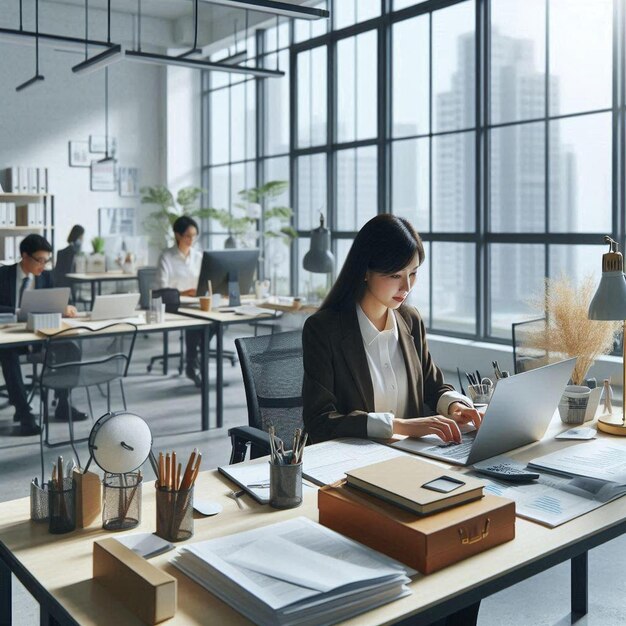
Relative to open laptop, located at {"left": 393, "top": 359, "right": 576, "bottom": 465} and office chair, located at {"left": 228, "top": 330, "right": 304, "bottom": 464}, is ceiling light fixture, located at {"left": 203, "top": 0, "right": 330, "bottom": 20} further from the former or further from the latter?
open laptop, located at {"left": 393, "top": 359, "right": 576, "bottom": 465}

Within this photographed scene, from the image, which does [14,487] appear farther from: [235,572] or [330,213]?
[330,213]

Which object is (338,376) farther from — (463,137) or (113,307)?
(463,137)

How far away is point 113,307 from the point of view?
16.4ft

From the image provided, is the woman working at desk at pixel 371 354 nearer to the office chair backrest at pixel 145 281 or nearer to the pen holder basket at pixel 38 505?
the pen holder basket at pixel 38 505

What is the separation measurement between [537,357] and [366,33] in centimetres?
587

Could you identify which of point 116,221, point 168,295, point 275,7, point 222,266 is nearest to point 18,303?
point 168,295

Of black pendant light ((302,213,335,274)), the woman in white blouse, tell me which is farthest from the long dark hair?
black pendant light ((302,213,335,274))

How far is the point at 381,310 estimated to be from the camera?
248cm

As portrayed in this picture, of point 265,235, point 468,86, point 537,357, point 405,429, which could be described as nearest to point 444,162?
point 468,86

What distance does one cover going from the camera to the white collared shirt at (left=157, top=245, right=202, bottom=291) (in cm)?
667

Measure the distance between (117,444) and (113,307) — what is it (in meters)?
3.62

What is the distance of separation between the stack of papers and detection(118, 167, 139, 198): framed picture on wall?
31.4 ft

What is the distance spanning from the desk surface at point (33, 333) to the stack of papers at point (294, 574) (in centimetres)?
329

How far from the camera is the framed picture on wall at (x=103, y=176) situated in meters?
10.2
